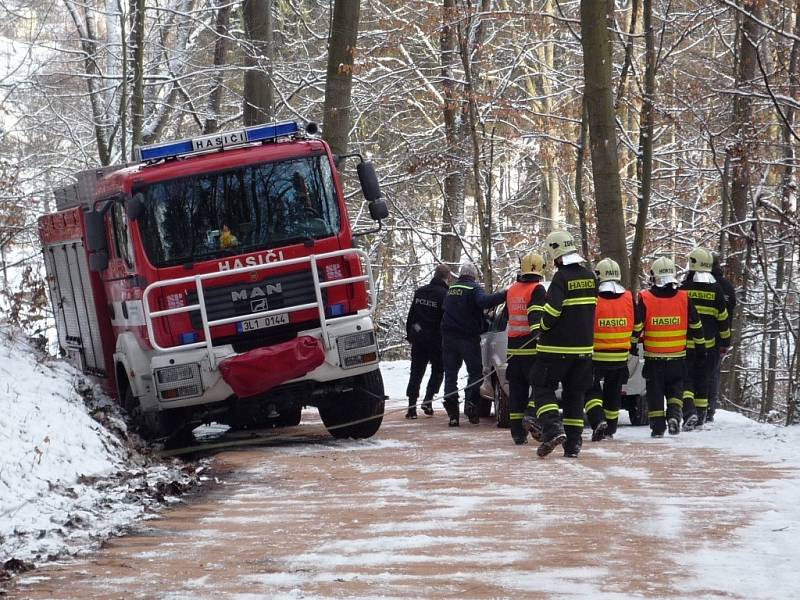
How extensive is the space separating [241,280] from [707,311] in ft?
18.1

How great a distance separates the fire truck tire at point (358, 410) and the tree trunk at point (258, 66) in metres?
7.87

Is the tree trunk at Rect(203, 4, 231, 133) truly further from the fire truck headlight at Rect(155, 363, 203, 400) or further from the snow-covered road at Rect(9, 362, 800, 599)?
the snow-covered road at Rect(9, 362, 800, 599)

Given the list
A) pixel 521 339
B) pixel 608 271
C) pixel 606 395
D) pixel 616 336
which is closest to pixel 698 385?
pixel 606 395

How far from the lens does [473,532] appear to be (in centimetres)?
714

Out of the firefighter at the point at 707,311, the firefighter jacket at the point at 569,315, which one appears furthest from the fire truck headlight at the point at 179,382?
the firefighter at the point at 707,311

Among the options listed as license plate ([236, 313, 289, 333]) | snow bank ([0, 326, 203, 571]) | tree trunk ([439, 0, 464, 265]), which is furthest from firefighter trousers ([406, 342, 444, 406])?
tree trunk ([439, 0, 464, 265])

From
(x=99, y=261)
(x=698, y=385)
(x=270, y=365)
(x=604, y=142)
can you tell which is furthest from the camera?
(x=604, y=142)

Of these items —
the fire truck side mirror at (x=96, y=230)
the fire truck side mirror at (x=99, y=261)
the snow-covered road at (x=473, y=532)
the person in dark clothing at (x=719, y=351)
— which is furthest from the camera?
the person in dark clothing at (x=719, y=351)

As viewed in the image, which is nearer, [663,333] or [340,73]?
[663,333]

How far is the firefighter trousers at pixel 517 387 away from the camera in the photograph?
12.2m

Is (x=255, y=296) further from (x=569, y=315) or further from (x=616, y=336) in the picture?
(x=616, y=336)

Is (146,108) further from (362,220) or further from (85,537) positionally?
(85,537)

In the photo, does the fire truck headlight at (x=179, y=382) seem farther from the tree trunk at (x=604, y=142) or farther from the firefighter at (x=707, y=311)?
the tree trunk at (x=604, y=142)

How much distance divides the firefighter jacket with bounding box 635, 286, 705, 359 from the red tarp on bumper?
140 inches
